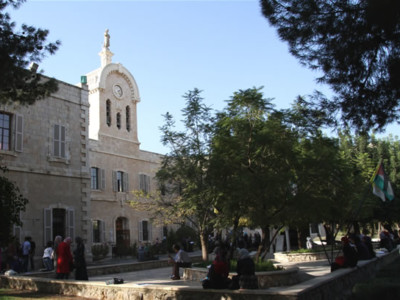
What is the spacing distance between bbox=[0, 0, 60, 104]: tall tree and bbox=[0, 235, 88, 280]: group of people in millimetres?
3987

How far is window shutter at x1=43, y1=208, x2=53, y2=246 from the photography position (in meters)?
18.1

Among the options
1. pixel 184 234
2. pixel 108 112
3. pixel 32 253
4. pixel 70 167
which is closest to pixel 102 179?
pixel 108 112

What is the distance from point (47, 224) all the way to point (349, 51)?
1528 cm

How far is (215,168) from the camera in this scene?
12.8 metres

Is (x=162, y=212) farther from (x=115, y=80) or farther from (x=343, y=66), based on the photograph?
(x=115, y=80)

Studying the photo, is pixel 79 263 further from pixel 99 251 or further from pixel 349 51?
pixel 99 251

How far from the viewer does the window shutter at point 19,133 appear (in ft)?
57.8

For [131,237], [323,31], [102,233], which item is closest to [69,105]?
[102,233]

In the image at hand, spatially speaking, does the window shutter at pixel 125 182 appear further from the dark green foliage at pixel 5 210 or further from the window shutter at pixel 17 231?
the dark green foliage at pixel 5 210

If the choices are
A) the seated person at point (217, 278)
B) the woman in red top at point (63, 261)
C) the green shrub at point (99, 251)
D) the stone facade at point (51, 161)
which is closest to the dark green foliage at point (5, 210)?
the woman in red top at point (63, 261)

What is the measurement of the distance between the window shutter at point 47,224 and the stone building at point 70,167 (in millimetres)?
12

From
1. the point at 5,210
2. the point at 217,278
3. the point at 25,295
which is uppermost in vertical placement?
the point at 5,210

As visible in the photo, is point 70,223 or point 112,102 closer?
point 70,223

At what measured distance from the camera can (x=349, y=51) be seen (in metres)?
7.28
